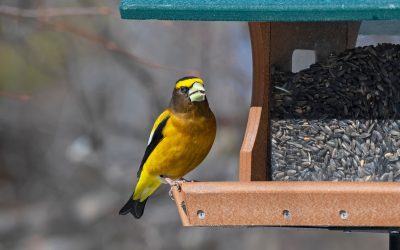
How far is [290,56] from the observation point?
5.45 metres

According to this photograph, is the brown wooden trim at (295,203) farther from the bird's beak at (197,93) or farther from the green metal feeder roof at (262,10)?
the bird's beak at (197,93)

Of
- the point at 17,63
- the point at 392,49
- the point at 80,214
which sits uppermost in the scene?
the point at 17,63

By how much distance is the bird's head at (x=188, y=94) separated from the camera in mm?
5703

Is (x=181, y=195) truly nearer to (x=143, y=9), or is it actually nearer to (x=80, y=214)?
(x=143, y=9)

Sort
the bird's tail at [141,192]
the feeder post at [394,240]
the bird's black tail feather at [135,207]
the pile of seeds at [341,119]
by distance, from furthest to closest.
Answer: the bird's black tail feather at [135,207]
the bird's tail at [141,192]
the pile of seeds at [341,119]
the feeder post at [394,240]

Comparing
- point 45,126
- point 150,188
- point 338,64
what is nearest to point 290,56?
point 338,64

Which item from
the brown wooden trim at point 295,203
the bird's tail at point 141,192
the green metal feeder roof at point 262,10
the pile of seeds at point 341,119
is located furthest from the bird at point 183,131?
the brown wooden trim at point 295,203

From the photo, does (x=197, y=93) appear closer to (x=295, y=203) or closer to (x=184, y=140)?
(x=184, y=140)

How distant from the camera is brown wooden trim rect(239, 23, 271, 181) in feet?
17.1

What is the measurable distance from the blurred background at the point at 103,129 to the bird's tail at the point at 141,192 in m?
4.31

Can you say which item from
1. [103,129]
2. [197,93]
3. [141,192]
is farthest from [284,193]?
[103,129]

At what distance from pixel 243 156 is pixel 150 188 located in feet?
4.84

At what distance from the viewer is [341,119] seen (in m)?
5.24

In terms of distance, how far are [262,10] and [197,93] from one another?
3.79 ft
